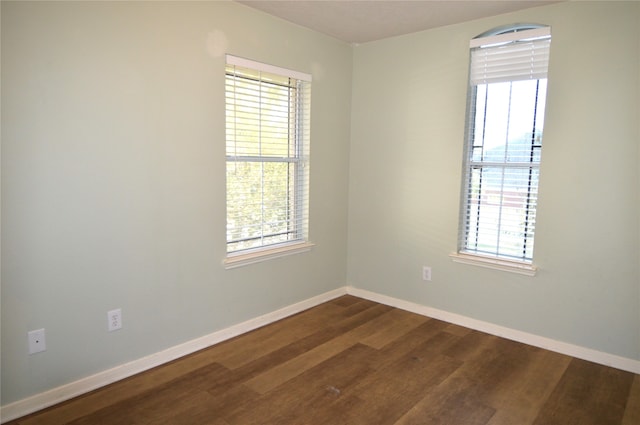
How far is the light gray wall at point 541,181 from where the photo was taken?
264 cm

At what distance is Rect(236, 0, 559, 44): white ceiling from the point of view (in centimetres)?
281

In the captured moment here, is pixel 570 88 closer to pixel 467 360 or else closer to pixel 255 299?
pixel 467 360

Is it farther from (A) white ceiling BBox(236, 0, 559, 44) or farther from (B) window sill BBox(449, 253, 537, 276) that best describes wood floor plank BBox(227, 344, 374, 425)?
(A) white ceiling BBox(236, 0, 559, 44)

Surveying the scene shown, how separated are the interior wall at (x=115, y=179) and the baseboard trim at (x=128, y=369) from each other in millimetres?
44

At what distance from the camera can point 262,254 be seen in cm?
321

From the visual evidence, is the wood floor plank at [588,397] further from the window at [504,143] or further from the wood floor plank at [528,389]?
the window at [504,143]

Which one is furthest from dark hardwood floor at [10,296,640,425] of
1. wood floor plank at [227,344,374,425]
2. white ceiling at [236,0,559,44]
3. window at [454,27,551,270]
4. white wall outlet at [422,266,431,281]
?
white ceiling at [236,0,559,44]

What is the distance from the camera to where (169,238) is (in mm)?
2633

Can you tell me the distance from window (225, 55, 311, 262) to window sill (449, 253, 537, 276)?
1.30 m

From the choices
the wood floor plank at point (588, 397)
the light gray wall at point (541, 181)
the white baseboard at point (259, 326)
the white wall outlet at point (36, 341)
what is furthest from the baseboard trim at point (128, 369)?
the wood floor plank at point (588, 397)

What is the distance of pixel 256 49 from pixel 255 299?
6.06ft

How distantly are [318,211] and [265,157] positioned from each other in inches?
30.6

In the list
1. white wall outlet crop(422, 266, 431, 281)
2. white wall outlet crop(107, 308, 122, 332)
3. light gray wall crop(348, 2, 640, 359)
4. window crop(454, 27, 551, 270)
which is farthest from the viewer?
white wall outlet crop(422, 266, 431, 281)

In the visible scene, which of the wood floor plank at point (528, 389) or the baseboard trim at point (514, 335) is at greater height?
the baseboard trim at point (514, 335)
